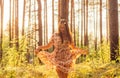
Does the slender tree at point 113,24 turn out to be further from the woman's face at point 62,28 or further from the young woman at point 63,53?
the woman's face at point 62,28

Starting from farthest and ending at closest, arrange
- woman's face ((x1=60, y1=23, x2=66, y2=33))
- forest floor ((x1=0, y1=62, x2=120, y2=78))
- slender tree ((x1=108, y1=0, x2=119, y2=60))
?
slender tree ((x1=108, y1=0, x2=119, y2=60)) → forest floor ((x1=0, y1=62, x2=120, y2=78)) → woman's face ((x1=60, y1=23, x2=66, y2=33))

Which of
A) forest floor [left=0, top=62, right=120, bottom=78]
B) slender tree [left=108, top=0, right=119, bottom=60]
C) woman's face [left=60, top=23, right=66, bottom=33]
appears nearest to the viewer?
woman's face [left=60, top=23, right=66, bottom=33]

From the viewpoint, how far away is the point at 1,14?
66.0 feet

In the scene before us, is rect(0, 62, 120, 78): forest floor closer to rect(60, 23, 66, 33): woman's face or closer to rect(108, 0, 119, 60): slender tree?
rect(60, 23, 66, 33): woman's face

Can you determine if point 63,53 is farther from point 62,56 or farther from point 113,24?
point 113,24

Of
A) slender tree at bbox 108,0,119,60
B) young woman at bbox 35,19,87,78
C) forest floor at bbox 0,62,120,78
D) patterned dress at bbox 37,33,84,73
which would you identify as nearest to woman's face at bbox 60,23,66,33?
young woman at bbox 35,19,87,78

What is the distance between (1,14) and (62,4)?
11.6m

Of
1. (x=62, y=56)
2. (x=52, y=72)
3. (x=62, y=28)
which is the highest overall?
(x=62, y=28)

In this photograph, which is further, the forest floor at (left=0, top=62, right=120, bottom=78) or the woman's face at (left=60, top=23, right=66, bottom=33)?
the forest floor at (left=0, top=62, right=120, bottom=78)

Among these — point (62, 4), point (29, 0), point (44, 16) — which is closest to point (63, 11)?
point (62, 4)

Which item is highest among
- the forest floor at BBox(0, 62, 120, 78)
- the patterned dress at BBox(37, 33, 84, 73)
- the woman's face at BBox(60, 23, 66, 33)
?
the woman's face at BBox(60, 23, 66, 33)

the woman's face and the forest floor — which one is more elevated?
the woman's face

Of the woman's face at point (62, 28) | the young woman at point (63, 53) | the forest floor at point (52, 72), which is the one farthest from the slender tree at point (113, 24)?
the woman's face at point (62, 28)

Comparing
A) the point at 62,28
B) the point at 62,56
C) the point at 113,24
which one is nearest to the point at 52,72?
the point at 62,56
